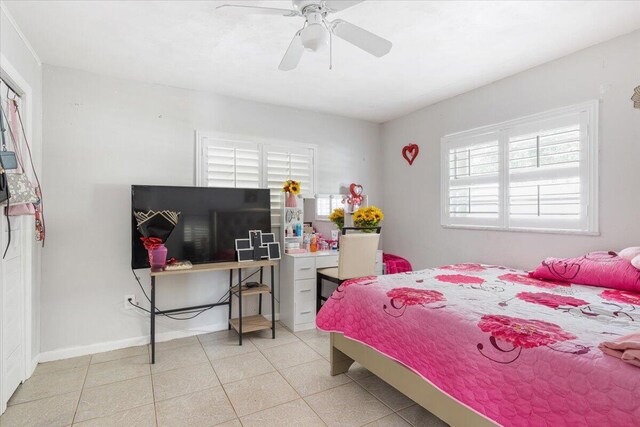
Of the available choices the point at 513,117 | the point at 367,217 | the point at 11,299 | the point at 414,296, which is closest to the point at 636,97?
the point at 513,117

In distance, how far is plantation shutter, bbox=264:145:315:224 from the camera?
375 cm

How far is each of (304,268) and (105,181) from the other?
206 cm

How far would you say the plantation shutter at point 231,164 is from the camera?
11.2 ft

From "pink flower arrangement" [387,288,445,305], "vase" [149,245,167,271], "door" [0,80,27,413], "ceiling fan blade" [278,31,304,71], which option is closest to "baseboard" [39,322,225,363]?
"door" [0,80,27,413]

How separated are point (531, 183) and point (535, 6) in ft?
4.72

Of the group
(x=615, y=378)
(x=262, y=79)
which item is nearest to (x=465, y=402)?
(x=615, y=378)

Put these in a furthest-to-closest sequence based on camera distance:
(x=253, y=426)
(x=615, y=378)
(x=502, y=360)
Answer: (x=253, y=426)
(x=502, y=360)
(x=615, y=378)

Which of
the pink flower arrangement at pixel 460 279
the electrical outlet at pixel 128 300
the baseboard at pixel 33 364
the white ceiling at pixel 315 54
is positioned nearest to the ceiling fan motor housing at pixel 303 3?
the white ceiling at pixel 315 54

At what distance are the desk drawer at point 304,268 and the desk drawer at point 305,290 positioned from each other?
0.05m

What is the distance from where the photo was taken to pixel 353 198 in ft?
13.9

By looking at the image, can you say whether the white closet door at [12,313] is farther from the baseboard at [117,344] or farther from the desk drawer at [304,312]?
the desk drawer at [304,312]

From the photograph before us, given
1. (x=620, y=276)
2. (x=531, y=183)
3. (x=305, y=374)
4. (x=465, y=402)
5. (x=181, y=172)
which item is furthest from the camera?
(x=181, y=172)

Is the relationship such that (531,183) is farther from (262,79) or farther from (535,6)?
(262,79)

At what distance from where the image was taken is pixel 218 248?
126 inches
